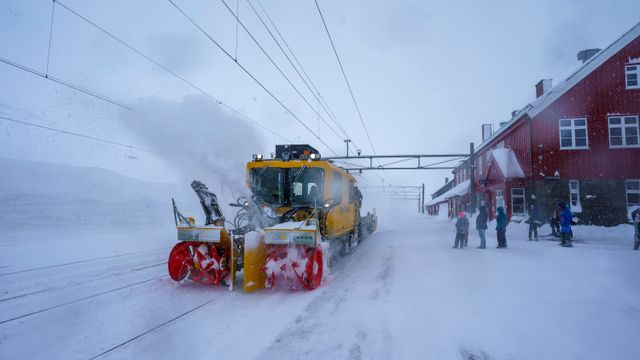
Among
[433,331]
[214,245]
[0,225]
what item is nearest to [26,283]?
[214,245]

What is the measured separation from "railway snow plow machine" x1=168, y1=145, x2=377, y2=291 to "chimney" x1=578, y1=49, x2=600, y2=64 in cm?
2298

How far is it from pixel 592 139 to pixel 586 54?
7874mm

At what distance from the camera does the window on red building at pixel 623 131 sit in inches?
705

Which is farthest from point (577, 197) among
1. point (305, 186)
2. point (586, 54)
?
point (305, 186)

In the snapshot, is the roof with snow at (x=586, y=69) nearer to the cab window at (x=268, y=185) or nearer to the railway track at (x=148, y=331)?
the cab window at (x=268, y=185)

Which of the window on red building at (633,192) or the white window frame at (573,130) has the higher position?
the white window frame at (573,130)

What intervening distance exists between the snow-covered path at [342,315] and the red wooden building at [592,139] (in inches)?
462

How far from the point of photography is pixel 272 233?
19.8 feet

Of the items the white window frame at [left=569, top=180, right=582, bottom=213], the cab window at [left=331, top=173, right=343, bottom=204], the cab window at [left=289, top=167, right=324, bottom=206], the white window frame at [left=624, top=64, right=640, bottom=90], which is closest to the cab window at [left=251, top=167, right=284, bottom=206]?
the cab window at [left=289, top=167, right=324, bottom=206]

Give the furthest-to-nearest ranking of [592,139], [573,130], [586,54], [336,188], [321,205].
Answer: [586,54], [573,130], [592,139], [336,188], [321,205]

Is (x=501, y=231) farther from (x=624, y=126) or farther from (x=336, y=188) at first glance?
(x=624, y=126)

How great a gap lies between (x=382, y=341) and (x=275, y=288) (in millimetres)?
3003

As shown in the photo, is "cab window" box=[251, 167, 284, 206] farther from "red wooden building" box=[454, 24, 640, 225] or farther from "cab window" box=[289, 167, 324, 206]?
"red wooden building" box=[454, 24, 640, 225]

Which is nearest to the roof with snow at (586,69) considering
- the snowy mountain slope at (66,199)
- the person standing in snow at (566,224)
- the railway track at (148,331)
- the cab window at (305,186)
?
the person standing in snow at (566,224)
